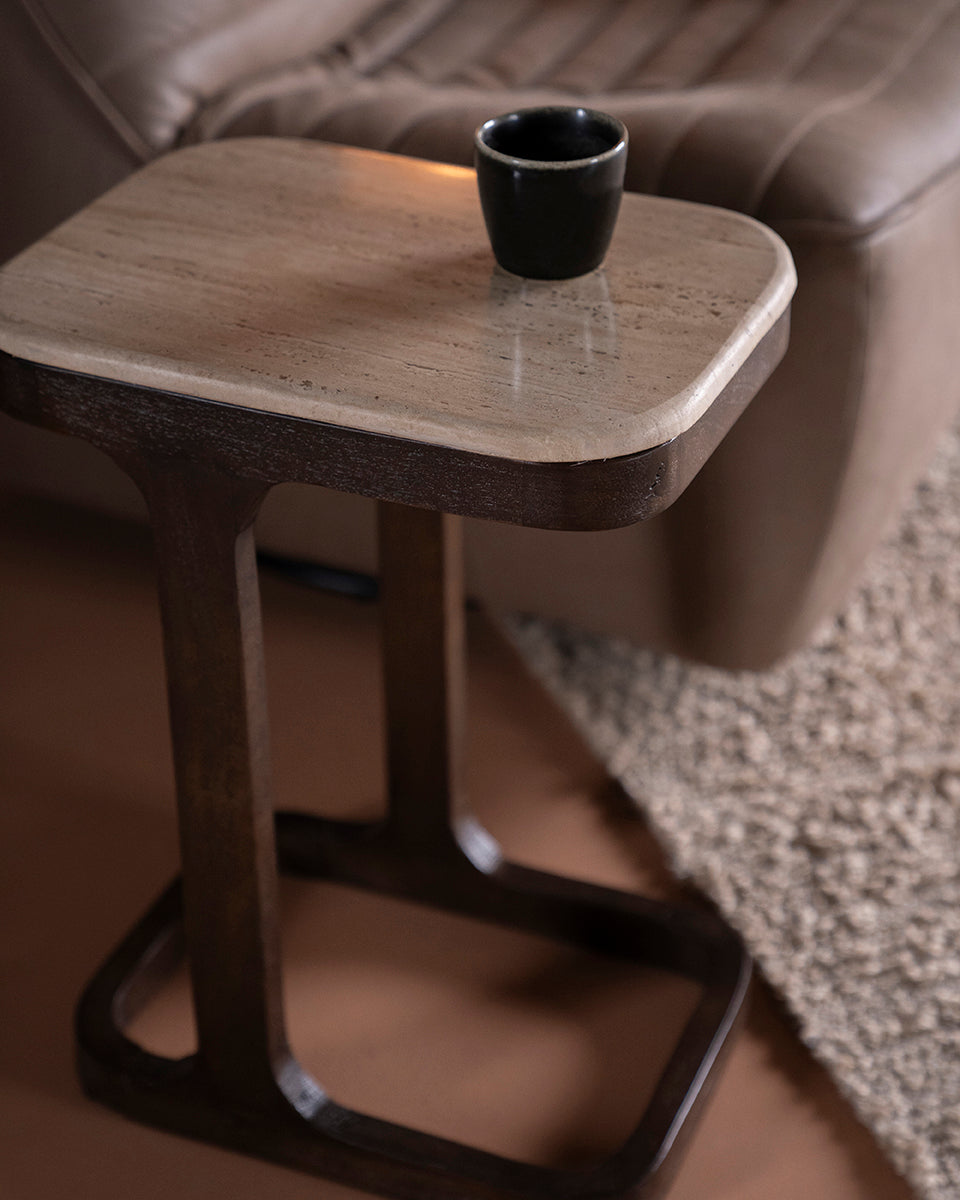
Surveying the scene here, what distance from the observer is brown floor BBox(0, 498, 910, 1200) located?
97cm

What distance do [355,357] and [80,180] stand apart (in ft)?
2.02

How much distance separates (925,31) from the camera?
1.28 m

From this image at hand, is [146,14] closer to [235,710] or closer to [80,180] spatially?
[80,180]

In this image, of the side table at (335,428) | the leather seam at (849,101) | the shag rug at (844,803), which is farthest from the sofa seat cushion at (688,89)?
the shag rug at (844,803)

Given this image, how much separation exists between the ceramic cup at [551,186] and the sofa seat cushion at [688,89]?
0.88ft

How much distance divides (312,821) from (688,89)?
709 millimetres

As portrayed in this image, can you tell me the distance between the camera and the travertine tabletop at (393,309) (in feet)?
2.21

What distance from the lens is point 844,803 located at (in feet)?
4.00

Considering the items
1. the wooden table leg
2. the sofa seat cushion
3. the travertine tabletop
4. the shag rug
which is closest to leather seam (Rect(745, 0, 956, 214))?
the sofa seat cushion

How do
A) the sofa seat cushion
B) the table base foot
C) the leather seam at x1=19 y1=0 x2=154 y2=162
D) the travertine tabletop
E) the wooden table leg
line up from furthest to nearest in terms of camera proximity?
1. the leather seam at x1=19 y1=0 x2=154 y2=162
2. the sofa seat cushion
3. the table base foot
4. the wooden table leg
5. the travertine tabletop

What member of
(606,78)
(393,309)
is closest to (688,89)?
(606,78)

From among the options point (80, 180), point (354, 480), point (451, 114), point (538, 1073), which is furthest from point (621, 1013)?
point (80, 180)

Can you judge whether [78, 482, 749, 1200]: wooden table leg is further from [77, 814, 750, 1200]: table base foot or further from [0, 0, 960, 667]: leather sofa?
[0, 0, 960, 667]: leather sofa

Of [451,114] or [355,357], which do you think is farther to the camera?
[451,114]
